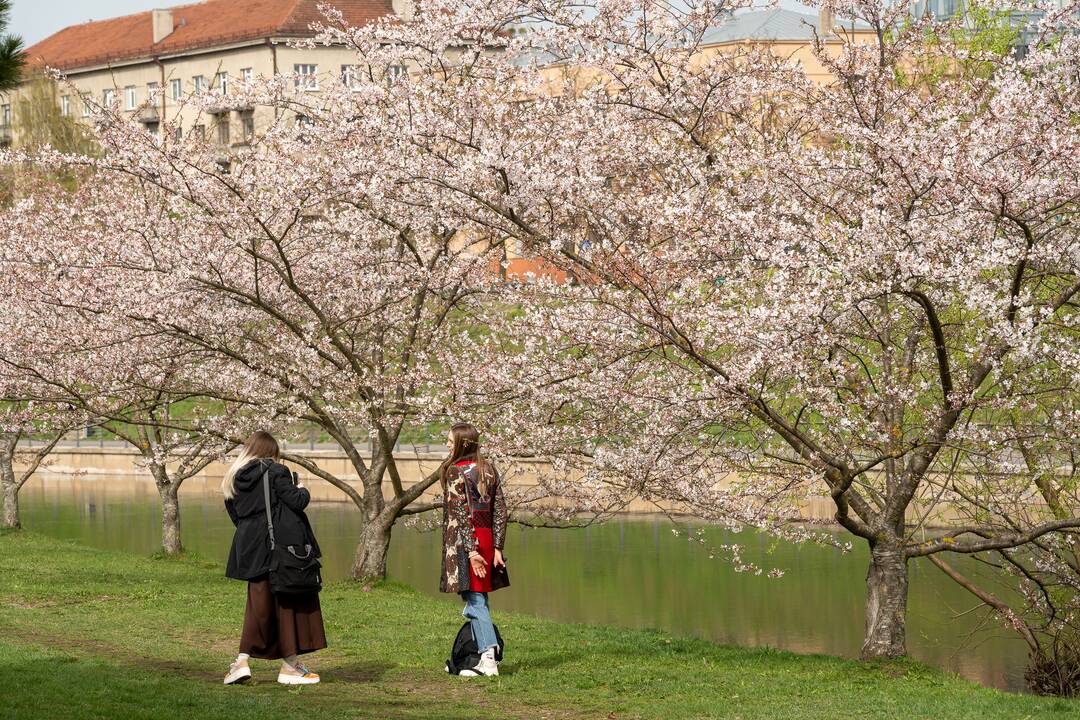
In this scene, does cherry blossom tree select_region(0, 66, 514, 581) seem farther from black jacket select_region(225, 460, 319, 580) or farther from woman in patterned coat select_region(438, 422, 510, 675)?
black jacket select_region(225, 460, 319, 580)

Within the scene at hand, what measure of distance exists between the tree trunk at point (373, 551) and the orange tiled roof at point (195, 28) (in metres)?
50.4

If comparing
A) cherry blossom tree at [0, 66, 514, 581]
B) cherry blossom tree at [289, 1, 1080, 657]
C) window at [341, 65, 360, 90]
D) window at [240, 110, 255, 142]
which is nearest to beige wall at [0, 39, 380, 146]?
window at [240, 110, 255, 142]

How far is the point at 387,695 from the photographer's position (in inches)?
352

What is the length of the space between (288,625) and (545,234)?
3557mm

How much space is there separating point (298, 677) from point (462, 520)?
5.06 ft

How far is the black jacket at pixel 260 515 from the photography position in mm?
8930

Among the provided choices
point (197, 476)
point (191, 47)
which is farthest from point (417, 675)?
point (191, 47)

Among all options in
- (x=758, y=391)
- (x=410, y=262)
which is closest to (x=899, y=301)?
(x=758, y=391)

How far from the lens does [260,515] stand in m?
8.95

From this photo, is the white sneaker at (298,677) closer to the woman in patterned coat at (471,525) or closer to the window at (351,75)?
the woman in patterned coat at (471,525)

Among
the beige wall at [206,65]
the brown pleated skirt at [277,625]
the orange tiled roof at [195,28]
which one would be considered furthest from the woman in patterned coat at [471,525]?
the orange tiled roof at [195,28]

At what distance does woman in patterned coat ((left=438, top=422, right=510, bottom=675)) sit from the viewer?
9266mm

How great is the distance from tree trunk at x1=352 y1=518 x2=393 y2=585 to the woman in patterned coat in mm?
7396

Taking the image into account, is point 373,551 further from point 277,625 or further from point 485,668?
point 277,625
